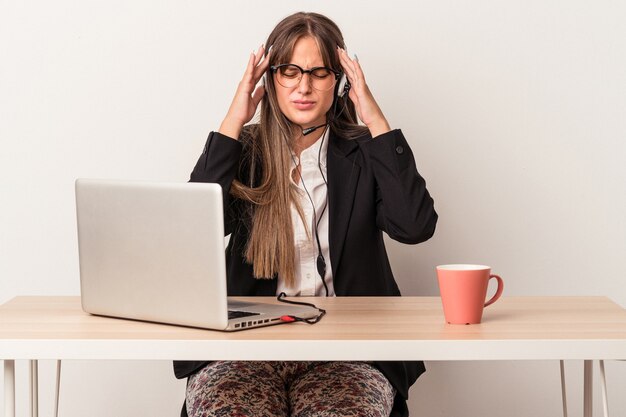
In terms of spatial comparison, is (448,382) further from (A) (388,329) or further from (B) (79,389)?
(A) (388,329)

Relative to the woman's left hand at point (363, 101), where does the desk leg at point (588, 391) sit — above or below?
below

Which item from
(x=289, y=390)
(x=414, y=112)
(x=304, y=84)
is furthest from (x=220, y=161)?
(x=414, y=112)

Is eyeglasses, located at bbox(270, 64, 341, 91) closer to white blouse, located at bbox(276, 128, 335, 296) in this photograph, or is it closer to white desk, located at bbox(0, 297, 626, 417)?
white blouse, located at bbox(276, 128, 335, 296)

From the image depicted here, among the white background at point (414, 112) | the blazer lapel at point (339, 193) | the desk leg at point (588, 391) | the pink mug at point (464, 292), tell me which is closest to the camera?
the pink mug at point (464, 292)

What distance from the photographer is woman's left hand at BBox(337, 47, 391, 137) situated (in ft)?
6.44

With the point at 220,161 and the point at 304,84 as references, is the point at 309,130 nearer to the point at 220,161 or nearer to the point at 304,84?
the point at 304,84

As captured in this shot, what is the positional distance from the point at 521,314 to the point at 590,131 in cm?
120

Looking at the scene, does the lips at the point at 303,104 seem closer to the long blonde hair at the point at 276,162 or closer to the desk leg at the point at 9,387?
the long blonde hair at the point at 276,162

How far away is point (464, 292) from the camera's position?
4.83 ft

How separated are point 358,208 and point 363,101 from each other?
0.24 metres

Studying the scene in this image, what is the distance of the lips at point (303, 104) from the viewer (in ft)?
6.54

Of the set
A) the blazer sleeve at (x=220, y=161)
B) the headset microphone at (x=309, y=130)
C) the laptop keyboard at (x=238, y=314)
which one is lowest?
the laptop keyboard at (x=238, y=314)

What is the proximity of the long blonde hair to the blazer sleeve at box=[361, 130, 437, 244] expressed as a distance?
0.21 meters

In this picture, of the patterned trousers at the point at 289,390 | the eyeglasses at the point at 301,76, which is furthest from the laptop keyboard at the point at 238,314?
the eyeglasses at the point at 301,76
